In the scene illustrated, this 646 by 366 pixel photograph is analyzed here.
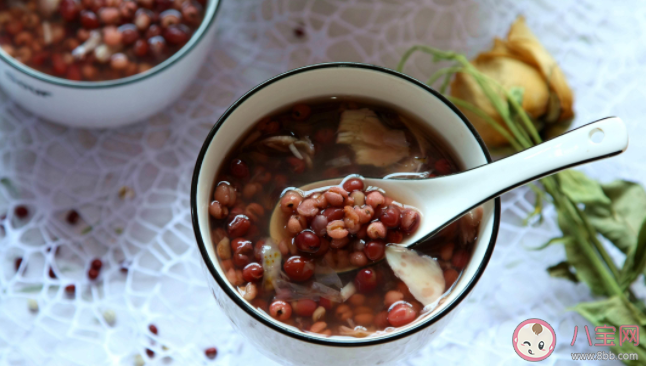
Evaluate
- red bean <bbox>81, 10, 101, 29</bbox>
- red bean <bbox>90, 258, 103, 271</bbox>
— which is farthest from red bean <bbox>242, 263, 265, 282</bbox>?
red bean <bbox>81, 10, 101, 29</bbox>

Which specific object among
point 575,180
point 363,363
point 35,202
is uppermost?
point 575,180

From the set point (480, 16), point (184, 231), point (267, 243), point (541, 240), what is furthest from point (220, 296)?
point (480, 16)

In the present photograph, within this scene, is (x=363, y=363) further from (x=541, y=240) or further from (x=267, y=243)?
(x=541, y=240)

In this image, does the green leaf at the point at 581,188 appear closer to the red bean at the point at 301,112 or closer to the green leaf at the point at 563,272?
the green leaf at the point at 563,272

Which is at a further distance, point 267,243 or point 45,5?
point 45,5

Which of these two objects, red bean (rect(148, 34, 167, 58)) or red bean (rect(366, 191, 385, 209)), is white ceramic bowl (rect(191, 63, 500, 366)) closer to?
red bean (rect(366, 191, 385, 209))

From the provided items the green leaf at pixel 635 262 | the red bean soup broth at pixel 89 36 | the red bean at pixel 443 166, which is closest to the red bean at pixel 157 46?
the red bean soup broth at pixel 89 36
